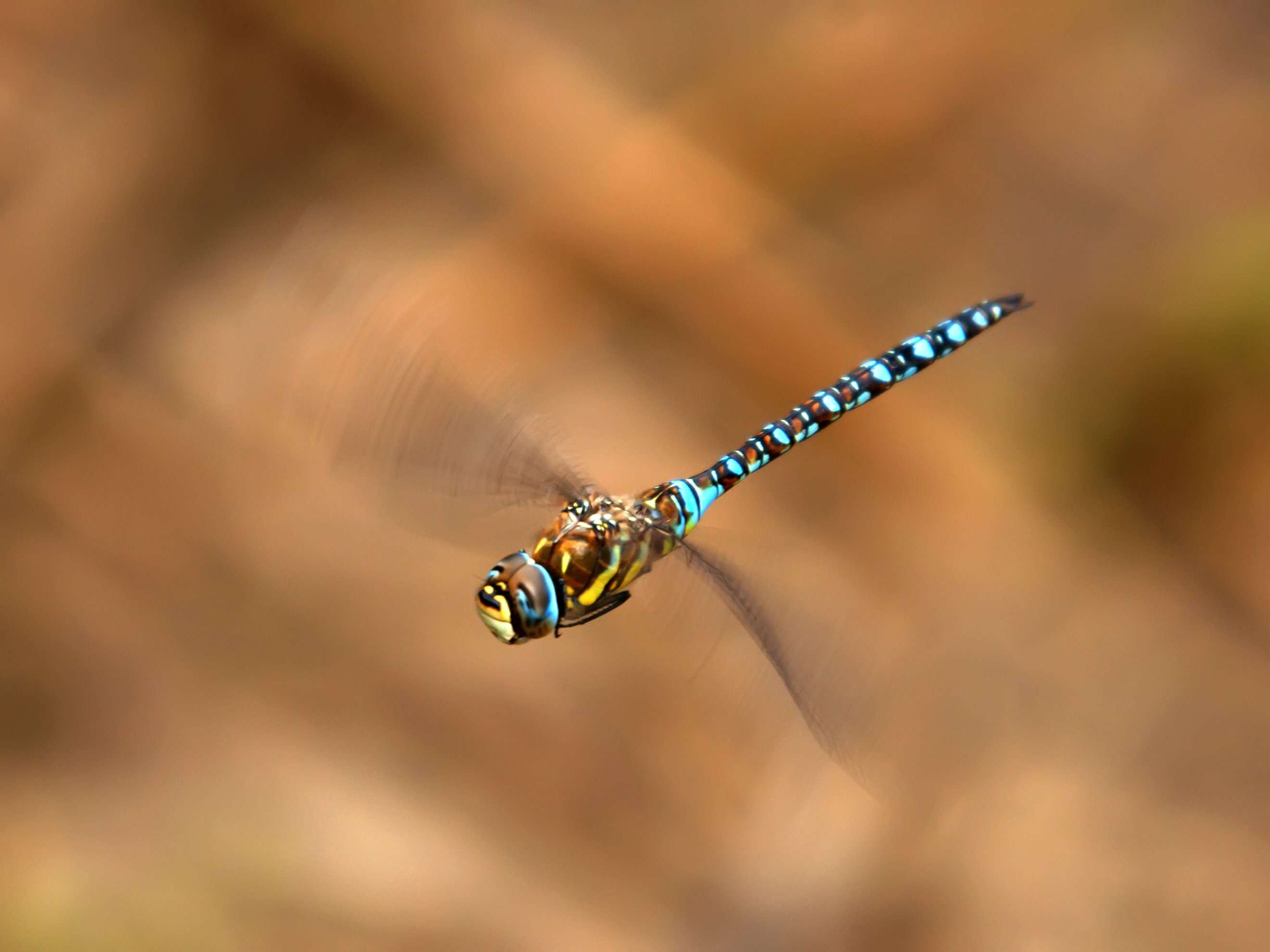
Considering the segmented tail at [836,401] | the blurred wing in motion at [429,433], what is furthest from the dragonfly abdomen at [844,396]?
the blurred wing in motion at [429,433]

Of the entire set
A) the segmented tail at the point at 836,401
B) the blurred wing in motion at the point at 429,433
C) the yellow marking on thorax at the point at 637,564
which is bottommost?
the yellow marking on thorax at the point at 637,564

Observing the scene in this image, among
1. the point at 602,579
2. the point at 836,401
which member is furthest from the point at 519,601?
the point at 836,401

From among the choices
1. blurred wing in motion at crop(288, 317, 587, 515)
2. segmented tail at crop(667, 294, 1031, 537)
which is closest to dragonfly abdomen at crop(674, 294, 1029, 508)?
segmented tail at crop(667, 294, 1031, 537)

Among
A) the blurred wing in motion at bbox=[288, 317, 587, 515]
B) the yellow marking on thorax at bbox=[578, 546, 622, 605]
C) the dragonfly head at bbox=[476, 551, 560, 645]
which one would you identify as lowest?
the dragonfly head at bbox=[476, 551, 560, 645]

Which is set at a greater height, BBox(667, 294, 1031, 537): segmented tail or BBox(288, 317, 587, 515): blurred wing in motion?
BBox(667, 294, 1031, 537): segmented tail

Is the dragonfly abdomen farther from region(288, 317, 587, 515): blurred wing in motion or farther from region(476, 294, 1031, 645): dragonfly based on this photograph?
region(288, 317, 587, 515): blurred wing in motion

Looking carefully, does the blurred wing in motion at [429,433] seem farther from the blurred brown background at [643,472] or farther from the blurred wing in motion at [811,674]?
the blurred wing in motion at [811,674]
